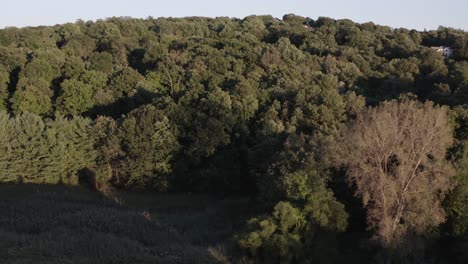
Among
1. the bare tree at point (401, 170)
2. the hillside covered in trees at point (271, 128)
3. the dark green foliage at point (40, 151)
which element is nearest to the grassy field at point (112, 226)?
the dark green foliage at point (40, 151)

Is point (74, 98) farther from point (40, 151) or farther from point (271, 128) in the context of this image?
point (271, 128)

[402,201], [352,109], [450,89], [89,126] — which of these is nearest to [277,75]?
[352,109]

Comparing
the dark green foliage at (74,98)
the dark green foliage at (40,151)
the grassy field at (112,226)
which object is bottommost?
the grassy field at (112,226)

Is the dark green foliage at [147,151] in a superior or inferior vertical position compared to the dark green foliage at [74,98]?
inferior

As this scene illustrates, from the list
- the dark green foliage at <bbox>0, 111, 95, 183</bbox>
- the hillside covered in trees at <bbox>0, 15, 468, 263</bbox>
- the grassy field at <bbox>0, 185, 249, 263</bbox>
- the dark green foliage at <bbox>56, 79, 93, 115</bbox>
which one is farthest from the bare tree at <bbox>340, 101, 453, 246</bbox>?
the dark green foliage at <bbox>56, 79, 93, 115</bbox>

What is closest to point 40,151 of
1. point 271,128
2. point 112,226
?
point 112,226

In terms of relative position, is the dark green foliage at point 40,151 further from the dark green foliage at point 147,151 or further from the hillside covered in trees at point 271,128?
the dark green foliage at point 147,151

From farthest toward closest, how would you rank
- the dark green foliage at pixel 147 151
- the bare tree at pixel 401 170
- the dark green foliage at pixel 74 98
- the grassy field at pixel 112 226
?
1. the dark green foliage at pixel 74 98
2. the dark green foliage at pixel 147 151
3. the bare tree at pixel 401 170
4. the grassy field at pixel 112 226
